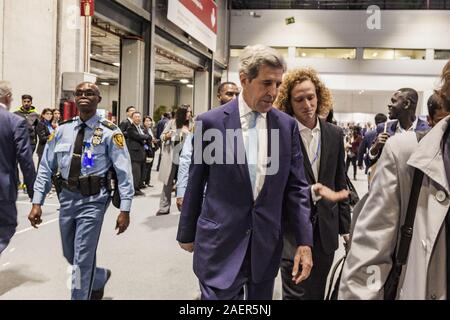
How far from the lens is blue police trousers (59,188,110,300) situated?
2.90 metres

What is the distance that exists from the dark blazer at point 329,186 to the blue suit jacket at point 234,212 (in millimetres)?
317

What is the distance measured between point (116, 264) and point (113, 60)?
21.0m

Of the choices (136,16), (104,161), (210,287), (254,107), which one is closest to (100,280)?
(104,161)

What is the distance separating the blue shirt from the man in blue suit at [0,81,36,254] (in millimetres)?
200

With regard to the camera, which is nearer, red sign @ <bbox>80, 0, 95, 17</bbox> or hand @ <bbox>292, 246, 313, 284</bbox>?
hand @ <bbox>292, 246, 313, 284</bbox>

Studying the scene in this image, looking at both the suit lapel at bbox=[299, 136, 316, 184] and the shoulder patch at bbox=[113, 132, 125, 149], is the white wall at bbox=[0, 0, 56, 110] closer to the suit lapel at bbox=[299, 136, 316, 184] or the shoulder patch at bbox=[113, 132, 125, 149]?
the shoulder patch at bbox=[113, 132, 125, 149]

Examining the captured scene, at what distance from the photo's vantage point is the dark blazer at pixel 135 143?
8.74 m

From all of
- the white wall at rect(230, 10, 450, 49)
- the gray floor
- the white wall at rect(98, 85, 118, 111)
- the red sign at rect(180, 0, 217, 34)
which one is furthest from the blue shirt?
the white wall at rect(98, 85, 118, 111)

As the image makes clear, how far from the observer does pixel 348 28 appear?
23109 mm

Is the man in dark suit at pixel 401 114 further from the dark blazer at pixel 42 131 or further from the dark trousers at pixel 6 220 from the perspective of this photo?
the dark blazer at pixel 42 131

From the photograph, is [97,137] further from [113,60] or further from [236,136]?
[113,60]

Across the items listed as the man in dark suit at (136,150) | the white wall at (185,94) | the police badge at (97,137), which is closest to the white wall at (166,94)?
the white wall at (185,94)

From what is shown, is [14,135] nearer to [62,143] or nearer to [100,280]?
[62,143]

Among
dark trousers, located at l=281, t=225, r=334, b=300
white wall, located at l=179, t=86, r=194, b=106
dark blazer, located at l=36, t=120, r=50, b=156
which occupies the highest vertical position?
white wall, located at l=179, t=86, r=194, b=106
